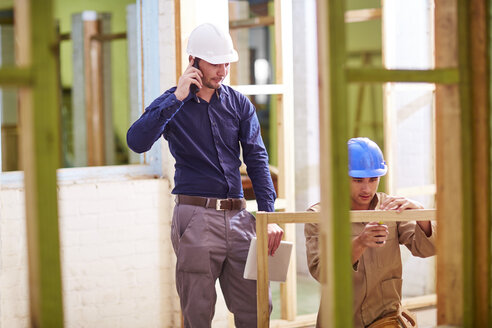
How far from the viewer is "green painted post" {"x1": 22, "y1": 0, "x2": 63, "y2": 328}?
1.23m

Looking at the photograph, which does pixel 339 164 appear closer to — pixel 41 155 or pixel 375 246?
pixel 41 155

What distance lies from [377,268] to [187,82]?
110 centimetres

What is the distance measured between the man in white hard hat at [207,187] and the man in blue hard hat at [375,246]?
384mm

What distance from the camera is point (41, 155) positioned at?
1.24 metres

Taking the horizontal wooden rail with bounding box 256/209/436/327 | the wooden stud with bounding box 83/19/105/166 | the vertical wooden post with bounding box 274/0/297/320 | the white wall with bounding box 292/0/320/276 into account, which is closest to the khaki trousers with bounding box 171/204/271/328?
the horizontal wooden rail with bounding box 256/209/436/327

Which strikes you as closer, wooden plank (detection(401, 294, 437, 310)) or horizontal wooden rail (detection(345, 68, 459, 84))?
horizontal wooden rail (detection(345, 68, 459, 84))

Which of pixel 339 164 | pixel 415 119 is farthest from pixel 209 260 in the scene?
pixel 415 119

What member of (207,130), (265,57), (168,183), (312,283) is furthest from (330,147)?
(265,57)

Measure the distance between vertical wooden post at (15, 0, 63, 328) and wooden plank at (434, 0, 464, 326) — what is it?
0.85 meters

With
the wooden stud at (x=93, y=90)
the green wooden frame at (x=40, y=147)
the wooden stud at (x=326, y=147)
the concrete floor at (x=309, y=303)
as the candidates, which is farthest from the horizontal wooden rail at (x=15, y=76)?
the wooden stud at (x=93, y=90)

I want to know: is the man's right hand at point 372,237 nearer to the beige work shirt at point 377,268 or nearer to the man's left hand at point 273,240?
the beige work shirt at point 377,268

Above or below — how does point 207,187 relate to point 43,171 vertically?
below

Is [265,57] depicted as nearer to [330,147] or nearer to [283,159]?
[283,159]

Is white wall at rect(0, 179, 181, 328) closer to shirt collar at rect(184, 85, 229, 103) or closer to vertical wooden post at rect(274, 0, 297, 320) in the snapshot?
vertical wooden post at rect(274, 0, 297, 320)
